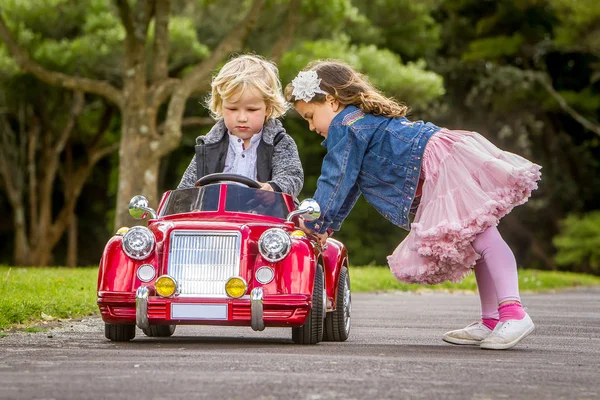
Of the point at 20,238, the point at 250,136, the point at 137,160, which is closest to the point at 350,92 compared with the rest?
the point at 250,136

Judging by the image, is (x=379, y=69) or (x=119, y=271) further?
(x=379, y=69)

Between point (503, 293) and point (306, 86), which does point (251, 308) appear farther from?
point (306, 86)

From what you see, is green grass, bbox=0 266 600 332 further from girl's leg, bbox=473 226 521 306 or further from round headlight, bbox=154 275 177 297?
girl's leg, bbox=473 226 521 306

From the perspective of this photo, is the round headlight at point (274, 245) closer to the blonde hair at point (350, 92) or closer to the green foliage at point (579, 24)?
the blonde hair at point (350, 92)

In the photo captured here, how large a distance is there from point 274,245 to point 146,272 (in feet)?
2.42

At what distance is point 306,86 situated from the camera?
25.0 ft

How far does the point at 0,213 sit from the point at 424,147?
106 ft

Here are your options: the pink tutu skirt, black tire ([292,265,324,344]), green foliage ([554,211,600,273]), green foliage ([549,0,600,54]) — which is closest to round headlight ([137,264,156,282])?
black tire ([292,265,324,344])

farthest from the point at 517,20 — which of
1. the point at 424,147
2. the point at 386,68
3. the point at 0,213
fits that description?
the point at 424,147

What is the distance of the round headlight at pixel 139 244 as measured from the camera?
6.88m

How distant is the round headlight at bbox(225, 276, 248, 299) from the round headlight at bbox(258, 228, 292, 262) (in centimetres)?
20

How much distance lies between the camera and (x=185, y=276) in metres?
6.82

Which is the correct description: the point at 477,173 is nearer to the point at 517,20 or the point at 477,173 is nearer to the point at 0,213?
the point at 517,20

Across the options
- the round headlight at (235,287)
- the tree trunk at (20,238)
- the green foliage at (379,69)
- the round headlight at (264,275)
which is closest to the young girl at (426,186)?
the round headlight at (264,275)
